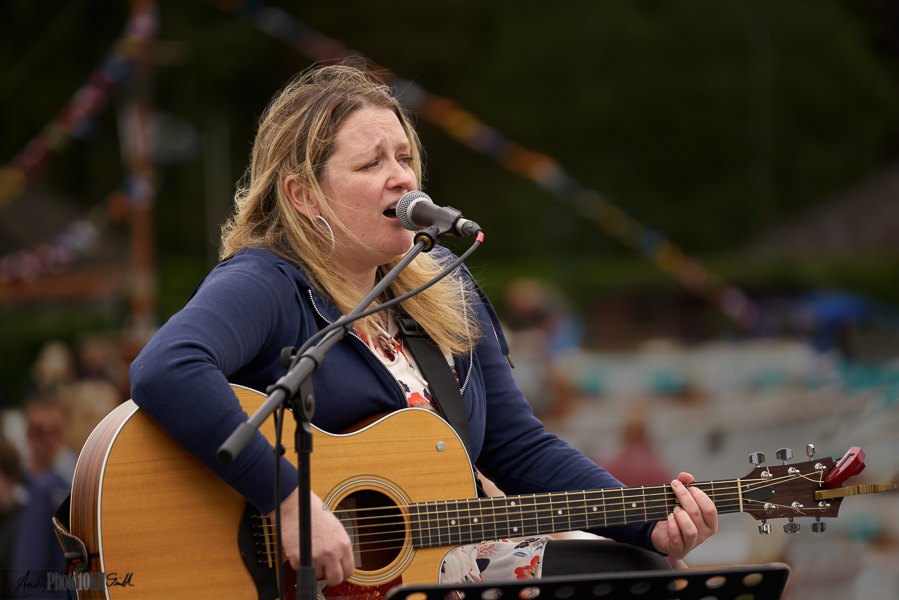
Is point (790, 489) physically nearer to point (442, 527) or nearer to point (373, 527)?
point (442, 527)

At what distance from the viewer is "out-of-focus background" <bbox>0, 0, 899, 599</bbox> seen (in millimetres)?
10820

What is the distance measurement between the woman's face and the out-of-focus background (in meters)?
6.94

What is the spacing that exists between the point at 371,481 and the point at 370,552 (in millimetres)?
179

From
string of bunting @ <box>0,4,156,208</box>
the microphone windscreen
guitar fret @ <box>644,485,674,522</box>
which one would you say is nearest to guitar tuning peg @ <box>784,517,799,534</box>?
guitar fret @ <box>644,485,674,522</box>

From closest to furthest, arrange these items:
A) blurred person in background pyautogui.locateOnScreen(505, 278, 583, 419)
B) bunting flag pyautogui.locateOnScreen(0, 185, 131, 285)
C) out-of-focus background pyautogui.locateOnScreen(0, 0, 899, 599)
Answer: bunting flag pyautogui.locateOnScreen(0, 185, 131, 285), blurred person in background pyautogui.locateOnScreen(505, 278, 583, 419), out-of-focus background pyautogui.locateOnScreen(0, 0, 899, 599)

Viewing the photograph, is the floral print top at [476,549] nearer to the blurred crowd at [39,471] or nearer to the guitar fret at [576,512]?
the guitar fret at [576,512]

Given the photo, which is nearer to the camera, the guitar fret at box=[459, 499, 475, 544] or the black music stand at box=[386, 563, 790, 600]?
the black music stand at box=[386, 563, 790, 600]

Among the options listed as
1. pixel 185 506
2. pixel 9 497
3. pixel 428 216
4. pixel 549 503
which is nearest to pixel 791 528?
pixel 549 503

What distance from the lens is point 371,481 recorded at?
2.06 metres

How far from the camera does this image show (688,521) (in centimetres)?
218

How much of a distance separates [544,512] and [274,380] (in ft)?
2.47

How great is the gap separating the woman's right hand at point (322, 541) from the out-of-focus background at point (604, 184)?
24.1ft

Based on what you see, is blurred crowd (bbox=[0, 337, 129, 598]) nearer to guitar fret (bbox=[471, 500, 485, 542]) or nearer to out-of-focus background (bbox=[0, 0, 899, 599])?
guitar fret (bbox=[471, 500, 485, 542])

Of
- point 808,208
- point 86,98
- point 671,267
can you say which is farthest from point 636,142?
point 86,98
